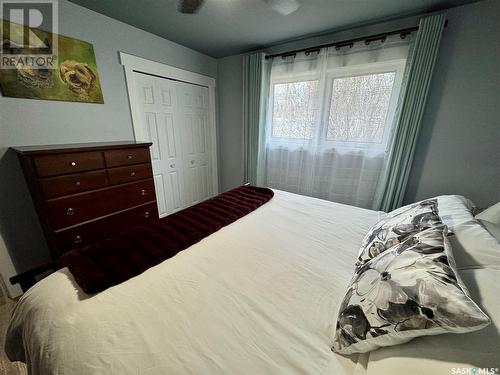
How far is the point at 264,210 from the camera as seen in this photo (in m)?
1.73

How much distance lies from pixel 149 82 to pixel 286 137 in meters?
1.87

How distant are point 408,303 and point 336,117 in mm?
2187

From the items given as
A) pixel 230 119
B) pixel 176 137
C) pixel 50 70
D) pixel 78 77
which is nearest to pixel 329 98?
pixel 230 119

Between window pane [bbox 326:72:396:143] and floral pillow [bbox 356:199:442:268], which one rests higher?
window pane [bbox 326:72:396:143]

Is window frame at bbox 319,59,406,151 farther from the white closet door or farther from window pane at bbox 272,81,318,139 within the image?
the white closet door

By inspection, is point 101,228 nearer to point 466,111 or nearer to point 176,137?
point 176,137

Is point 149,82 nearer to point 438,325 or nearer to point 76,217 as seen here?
point 76,217

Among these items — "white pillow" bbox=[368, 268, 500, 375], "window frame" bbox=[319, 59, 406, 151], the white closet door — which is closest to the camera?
"white pillow" bbox=[368, 268, 500, 375]

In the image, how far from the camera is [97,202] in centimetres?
172

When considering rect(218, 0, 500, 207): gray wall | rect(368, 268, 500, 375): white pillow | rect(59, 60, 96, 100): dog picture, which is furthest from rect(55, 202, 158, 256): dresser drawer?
rect(218, 0, 500, 207): gray wall

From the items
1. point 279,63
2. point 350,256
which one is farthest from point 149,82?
point 350,256

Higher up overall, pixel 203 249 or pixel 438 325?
pixel 438 325

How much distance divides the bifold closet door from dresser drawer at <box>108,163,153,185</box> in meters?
0.62

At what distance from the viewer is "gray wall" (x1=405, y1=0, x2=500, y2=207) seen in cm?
166
